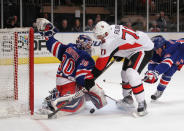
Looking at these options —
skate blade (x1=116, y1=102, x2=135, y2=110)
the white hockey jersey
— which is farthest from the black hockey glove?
skate blade (x1=116, y1=102, x2=135, y2=110)

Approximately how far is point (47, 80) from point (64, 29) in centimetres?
312

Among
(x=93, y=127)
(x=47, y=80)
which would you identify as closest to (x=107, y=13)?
(x=47, y=80)

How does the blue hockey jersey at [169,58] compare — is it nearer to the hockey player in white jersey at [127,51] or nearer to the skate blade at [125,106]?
the hockey player in white jersey at [127,51]

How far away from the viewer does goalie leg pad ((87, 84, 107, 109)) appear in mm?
3237

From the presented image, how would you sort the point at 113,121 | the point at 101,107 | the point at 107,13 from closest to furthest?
the point at 113,121 < the point at 101,107 < the point at 107,13

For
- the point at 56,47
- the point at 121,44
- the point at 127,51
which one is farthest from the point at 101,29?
the point at 56,47

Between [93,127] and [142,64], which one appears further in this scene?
[142,64]

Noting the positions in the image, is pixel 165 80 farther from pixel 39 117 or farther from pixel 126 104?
pixel 39 117

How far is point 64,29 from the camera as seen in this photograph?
326 inches

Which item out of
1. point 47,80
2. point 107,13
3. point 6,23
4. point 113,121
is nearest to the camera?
point 113,121

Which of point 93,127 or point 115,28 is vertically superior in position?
point 115,28

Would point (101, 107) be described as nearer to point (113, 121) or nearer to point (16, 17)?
point (113, 121)

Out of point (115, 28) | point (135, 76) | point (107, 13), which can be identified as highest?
point (107, 13)

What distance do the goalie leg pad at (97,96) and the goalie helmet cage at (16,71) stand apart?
0.54m
